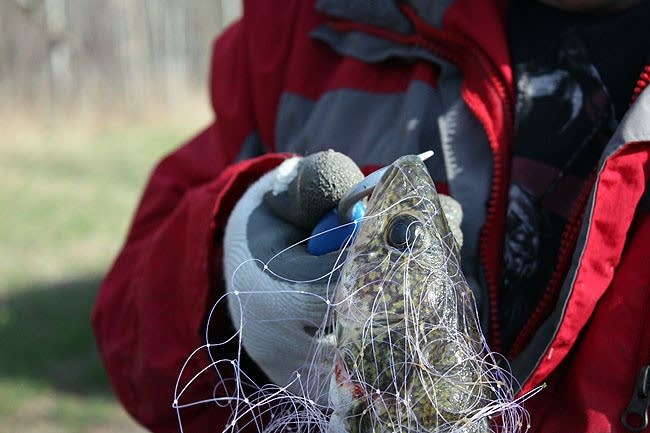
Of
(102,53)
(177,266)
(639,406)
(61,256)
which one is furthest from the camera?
(102,53)

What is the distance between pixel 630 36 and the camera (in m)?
1.49

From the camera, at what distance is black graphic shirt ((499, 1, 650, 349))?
1462 millimetres

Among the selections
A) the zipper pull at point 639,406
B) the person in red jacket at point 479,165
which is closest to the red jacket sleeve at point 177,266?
the person in red jacket at point 479,165

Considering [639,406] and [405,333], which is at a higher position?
[405,333]

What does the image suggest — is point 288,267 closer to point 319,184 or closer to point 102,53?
point 319,184

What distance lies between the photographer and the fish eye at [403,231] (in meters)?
1.11

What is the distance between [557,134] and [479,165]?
132 mm

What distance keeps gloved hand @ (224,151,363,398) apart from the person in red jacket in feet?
0.48

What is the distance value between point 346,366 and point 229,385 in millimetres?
563

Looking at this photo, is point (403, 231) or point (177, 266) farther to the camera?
point (177, 266)

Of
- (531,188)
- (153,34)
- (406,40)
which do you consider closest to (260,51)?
(406,40)

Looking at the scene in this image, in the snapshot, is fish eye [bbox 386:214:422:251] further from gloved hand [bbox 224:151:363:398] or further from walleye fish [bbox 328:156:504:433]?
gloved hand [bbox 224:151:363:398]

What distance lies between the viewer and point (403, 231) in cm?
112

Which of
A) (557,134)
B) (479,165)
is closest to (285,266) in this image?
(479,165)
